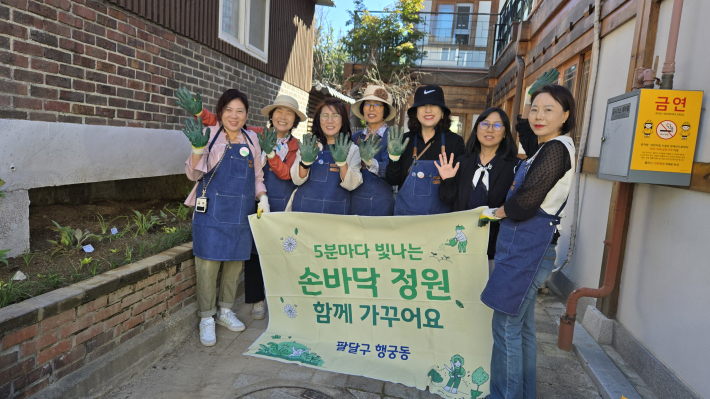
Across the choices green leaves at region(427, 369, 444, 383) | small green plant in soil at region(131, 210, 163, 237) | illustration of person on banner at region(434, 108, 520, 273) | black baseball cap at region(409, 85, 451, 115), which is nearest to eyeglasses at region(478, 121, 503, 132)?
illustration of person on banner at region(434, 108, 520, 273)

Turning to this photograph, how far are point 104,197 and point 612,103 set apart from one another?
16.5ft

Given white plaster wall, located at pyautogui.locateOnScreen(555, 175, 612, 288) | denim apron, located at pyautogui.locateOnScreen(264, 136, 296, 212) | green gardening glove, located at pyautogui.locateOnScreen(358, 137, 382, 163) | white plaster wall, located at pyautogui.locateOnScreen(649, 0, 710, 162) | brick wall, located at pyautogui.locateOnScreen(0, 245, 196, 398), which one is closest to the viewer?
brick wall, located at pyautogui.locateOnScreen(0, 245, 196, 398)

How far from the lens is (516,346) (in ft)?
8.27

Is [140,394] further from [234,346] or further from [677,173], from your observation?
[677,173]

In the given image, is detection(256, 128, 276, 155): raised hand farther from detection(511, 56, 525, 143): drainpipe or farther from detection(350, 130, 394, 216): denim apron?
detection(511, 56, 525, 143): drainpipe

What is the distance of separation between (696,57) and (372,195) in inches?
91.0

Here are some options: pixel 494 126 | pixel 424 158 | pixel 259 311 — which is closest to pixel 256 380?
pixel 259 311

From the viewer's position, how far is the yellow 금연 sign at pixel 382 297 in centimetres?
294

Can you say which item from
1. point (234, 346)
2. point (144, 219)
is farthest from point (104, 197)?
point (234, 346)

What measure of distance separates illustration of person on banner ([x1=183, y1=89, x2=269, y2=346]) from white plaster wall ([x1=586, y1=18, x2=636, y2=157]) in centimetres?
321

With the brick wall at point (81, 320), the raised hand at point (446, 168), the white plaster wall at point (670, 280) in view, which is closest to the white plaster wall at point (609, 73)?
the white plaster wall at point (670, 280)

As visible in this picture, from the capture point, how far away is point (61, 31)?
343 cm

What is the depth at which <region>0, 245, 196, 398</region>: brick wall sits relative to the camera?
214cm

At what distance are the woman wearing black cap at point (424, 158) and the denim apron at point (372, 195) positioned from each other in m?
0.19
